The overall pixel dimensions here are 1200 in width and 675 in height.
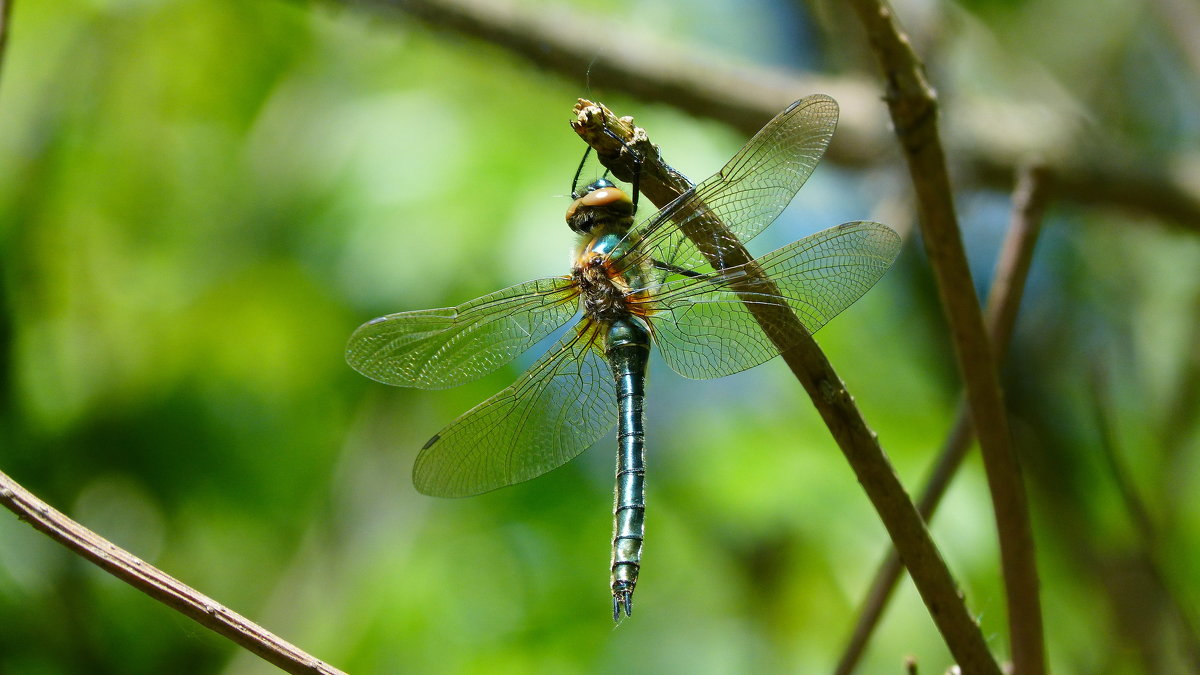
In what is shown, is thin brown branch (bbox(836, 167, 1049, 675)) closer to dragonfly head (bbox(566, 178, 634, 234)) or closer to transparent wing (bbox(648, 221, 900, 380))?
transparent wing (bbox(648, 221, 900, 380))

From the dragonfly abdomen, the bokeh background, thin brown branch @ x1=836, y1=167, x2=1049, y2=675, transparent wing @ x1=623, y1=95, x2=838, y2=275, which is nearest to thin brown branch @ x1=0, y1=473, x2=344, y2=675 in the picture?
the dragonfly abdomen

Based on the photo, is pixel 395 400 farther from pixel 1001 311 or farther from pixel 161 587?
pixel 161 587

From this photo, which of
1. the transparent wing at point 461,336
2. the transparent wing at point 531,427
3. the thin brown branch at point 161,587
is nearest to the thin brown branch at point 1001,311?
the transparent wing at point 531,427

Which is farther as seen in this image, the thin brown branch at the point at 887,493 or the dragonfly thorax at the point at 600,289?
the dragonfly thorax at the point at 600,289

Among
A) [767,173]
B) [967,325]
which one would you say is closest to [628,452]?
[767,173]

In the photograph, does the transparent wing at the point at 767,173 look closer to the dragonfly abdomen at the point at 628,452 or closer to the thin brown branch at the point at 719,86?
the dragonfly abdomen at the point at 628,452

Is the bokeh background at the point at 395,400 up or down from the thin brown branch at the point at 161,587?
up
